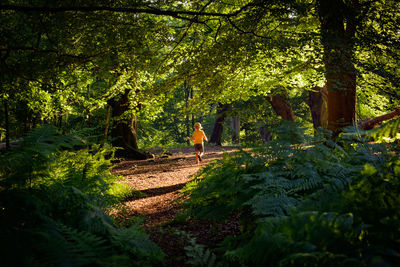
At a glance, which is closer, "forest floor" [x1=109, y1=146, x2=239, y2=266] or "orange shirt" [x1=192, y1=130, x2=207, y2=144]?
"forest floor" [x1=109, y1=146, x2=239, y2=266]

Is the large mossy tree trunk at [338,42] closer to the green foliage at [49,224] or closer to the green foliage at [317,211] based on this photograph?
the green foliage at [317,211]

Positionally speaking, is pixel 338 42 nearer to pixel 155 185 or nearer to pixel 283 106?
pixel 155 185

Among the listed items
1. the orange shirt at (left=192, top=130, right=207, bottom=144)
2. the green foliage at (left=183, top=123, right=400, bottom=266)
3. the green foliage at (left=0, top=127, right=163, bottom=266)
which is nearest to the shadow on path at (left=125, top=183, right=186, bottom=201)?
the orange shirt at (left=192, top=130, right=207, bottom=144)

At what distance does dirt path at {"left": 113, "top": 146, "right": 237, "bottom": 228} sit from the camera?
519 centimetres

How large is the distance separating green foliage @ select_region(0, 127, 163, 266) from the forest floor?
520 mm

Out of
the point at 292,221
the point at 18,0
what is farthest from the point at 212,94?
the point at 292,221

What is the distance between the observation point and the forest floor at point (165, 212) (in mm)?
3406

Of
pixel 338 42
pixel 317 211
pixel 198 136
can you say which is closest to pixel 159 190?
pixel 198 136

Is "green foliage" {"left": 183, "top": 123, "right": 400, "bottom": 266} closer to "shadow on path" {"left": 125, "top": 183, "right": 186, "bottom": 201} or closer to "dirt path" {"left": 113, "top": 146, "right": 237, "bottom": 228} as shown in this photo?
"dirt path" {"left": 113, "top": 146, "right": 237, "bottom": 228}

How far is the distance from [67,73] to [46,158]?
10.6ft

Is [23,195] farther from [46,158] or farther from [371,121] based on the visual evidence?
[371,121]

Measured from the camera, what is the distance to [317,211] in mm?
1751

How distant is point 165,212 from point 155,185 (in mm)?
3056

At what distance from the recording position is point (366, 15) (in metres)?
5.43
